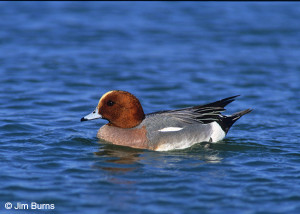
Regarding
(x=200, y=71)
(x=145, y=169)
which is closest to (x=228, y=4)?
(x=200, y=71)

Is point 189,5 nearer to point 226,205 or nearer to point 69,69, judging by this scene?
point 69,69

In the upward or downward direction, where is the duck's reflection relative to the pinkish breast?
downward

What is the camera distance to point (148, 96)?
42.2 ft

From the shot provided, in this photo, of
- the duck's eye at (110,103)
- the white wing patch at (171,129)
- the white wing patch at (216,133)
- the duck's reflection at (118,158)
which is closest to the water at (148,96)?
the duck's reflection at (118,158)

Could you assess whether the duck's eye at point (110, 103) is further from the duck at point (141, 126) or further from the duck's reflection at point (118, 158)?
the duck's reflection at point (118, 158)

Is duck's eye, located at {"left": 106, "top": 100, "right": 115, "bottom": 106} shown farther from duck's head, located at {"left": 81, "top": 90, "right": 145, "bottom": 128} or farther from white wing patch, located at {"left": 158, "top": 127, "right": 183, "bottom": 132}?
white wing patch, located at {"left": 158, "top": 127, "right": 183, "bottom": 132}

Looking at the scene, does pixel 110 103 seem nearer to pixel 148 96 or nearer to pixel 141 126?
pixel 141 126

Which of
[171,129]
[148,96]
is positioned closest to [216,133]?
[171,129]

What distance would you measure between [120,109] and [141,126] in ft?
1.46

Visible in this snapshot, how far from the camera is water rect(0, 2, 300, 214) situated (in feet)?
23.7

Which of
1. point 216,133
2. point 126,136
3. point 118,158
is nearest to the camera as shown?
point 118,158

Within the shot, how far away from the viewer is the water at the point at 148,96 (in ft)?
23.7

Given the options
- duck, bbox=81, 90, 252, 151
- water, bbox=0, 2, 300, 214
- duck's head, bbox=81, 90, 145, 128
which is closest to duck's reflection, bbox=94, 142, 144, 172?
water, bbox=0, 2, 300, 214

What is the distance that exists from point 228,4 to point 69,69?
9.02 metres
